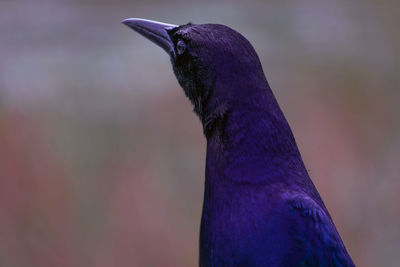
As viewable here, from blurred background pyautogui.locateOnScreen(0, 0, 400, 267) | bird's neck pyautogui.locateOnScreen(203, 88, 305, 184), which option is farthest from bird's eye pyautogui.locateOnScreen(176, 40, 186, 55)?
blurred background pyautogui.locateOnScreen(0, 0, 400, 267)

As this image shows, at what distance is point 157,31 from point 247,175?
0.78 metres

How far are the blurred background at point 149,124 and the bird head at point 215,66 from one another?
2.31m

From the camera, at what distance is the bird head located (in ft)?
8.34

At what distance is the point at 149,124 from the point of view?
204 inches

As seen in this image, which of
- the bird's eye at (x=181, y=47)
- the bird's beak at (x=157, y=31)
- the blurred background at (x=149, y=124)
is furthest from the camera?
the blurred background at (x=149, y=124)

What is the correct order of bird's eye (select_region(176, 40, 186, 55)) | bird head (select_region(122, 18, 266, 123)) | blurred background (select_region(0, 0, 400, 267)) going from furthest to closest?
blurred background (select_region(0, 0, 400, 267)) → bird's eye (select_region(176, 40, 186, 55)) → bird head (select_region(122, 18, 266, 123))

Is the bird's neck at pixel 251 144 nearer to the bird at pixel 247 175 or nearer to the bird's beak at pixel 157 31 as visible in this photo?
the bird at pixel 247 175

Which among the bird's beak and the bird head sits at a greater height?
the bird's beak

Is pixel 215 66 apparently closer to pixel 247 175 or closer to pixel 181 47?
pixel 181 47

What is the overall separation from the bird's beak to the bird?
0.53 feet

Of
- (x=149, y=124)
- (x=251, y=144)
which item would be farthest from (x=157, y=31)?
(x=149, y=124)

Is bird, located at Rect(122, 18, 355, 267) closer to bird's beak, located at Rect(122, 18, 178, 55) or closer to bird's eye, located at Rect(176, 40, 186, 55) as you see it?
bird's eye, located at Rect(176, 40, 186, 55)

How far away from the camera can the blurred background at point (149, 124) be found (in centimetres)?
491

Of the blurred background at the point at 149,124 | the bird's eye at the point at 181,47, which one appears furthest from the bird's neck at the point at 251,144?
the blurred background at the point at 149,124
